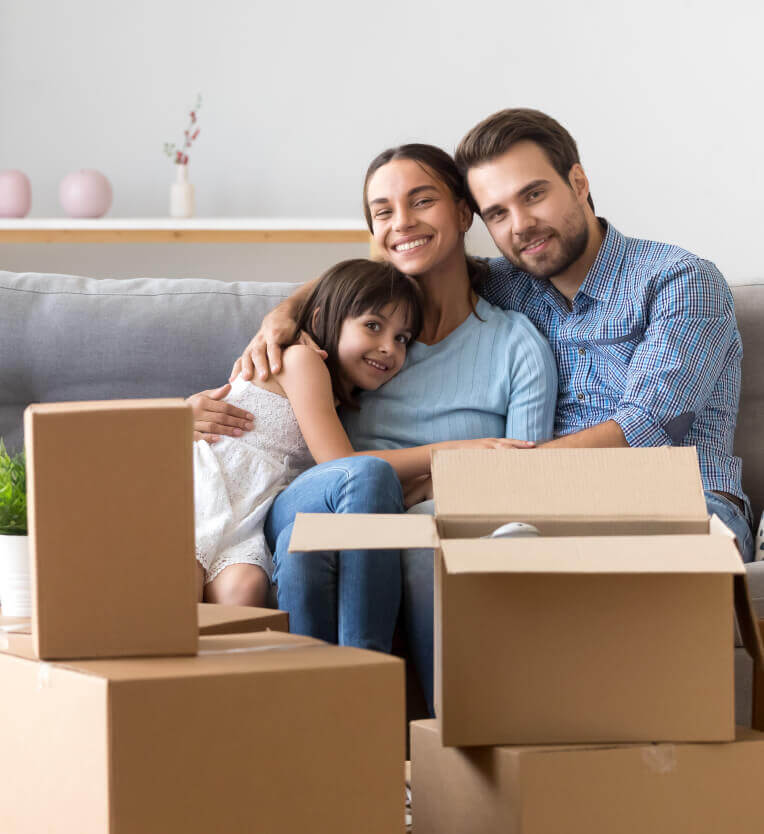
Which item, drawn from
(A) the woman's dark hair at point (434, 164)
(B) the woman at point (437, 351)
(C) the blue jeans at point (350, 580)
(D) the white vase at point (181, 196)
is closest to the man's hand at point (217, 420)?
(B) the woman at point (437, 351)

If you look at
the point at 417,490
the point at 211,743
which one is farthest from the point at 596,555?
the point at 417,490

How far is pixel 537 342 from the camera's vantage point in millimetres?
1792

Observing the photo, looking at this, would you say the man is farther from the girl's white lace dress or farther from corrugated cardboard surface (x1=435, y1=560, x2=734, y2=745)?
corrugated cardboard surface (x1=435, y1=560, x2=734, y2=745)

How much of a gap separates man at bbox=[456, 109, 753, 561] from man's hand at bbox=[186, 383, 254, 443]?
1.64ft

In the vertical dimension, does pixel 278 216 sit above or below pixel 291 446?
above

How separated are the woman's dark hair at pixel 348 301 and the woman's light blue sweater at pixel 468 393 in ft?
0.18

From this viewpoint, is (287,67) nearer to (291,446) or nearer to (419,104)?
(419,104)

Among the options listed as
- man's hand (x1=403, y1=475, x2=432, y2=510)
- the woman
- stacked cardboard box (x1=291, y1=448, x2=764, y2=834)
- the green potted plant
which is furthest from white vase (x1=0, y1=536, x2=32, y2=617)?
man's hand (x1=403, y1=475, x2=432, y2=510)

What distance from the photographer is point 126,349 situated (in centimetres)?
187

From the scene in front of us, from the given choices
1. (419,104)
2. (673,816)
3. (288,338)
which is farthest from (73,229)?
(673,816)

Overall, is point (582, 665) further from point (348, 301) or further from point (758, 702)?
point (348, 301)

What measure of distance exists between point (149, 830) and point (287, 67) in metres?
2.86

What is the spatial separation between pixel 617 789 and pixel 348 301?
3.40 feet

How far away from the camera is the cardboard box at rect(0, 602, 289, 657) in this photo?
99cm
